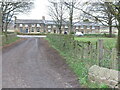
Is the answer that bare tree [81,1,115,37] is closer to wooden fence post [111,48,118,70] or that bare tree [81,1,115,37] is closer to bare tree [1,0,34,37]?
wooden fence post [111,48,118,70]

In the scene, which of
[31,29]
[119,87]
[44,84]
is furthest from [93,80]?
[31,29]

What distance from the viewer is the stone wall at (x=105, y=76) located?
15.5 ft

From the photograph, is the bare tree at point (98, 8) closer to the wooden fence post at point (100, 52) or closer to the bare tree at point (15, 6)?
the wooden fence post at point (100, 52)

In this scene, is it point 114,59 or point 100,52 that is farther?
point 100,52

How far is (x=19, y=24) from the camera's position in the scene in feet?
265

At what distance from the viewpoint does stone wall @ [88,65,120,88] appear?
472 cm

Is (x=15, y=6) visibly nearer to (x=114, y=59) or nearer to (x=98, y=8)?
(x=98, y=8)

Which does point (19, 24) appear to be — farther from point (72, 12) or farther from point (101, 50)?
point (101, 50)

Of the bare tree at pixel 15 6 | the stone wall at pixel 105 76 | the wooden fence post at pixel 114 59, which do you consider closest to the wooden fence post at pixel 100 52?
the stone wall at pixel 105 76

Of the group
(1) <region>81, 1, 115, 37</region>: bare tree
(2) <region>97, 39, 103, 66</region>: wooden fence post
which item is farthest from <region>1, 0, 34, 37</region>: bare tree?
(2) <region>97, 39, 103, 66</region>: wooden fence post

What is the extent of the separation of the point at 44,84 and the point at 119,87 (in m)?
2.26

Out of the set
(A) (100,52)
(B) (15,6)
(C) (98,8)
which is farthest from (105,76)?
(B) (15,6)

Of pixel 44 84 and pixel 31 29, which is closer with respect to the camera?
pixel 44 84

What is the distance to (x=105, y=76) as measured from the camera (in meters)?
Result: 5.08
